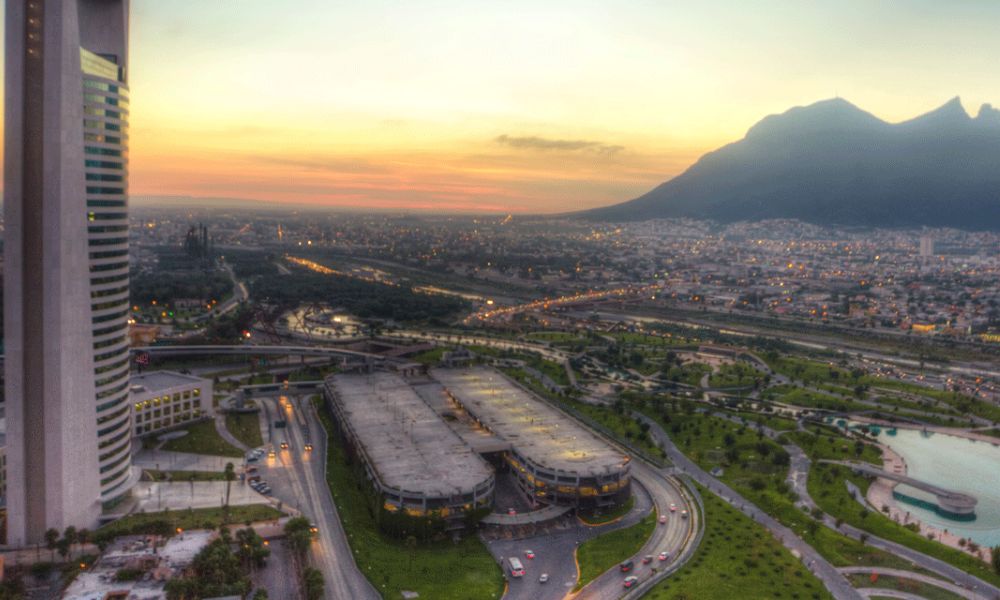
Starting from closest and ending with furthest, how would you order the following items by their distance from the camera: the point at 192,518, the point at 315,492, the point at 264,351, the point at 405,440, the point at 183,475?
the point at 192,518 → the point at 315,492 → the point at 183,475 → the point at 405,440 → the point at 264,351

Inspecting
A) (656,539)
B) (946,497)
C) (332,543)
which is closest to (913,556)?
(946,497)

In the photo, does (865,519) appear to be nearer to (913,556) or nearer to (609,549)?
(913,556)

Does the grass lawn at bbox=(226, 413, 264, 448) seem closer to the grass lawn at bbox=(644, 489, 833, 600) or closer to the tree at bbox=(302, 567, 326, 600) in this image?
the tree at bbox=(302, 567, 326, 600)

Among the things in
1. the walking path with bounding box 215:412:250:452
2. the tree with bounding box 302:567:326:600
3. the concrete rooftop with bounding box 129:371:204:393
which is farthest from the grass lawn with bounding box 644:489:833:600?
the concrete rooftop with bounding box 129:371:204:393

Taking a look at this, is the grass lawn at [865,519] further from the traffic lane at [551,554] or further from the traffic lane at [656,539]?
the traffic lane at [551,554]

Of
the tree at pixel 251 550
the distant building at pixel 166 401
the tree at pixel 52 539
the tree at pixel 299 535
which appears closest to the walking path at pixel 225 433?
the distant building at pixel 166 401

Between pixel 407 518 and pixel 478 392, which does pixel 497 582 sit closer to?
pixel 407 518
